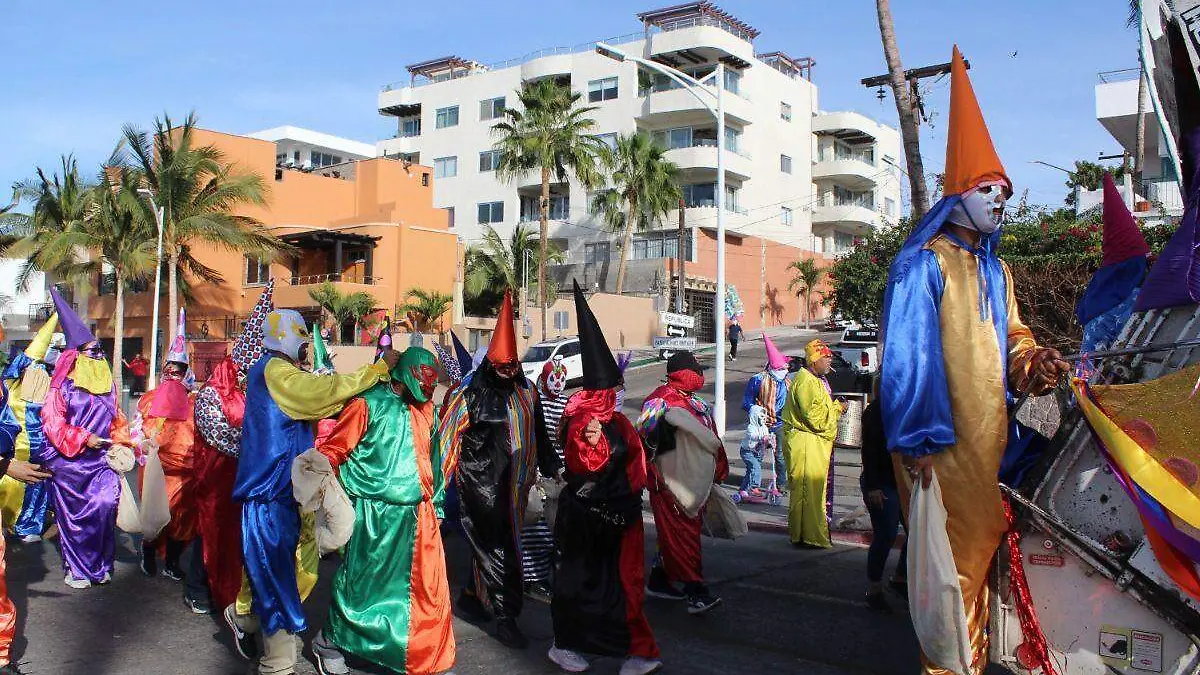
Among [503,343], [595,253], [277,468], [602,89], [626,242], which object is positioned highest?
[602,89]

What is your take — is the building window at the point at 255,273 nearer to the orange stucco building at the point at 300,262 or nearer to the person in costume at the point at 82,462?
the orange stucco building at the point at 300,262

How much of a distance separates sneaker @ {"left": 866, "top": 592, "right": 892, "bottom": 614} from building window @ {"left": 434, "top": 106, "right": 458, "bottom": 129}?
180ft

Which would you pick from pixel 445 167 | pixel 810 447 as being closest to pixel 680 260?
pixel 445 167

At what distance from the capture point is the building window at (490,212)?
2222 inches

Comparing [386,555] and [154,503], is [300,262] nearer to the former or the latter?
[154,503]

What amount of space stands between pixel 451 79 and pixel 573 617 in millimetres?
58841

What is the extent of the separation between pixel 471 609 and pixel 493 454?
1.10 meters

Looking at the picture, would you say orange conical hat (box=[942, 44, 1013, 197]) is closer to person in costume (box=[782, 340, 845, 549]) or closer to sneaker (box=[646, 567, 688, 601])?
sneaker (box=[646, 567, 688, 601])


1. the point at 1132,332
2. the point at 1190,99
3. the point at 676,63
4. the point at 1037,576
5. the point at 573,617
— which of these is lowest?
the point at 573,617

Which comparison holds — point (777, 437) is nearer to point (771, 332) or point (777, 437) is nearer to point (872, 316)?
point (872, 316)

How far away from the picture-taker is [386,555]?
5441 millimetres

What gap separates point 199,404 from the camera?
6.47 meters

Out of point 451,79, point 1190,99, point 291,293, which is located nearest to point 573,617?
point 1190,99

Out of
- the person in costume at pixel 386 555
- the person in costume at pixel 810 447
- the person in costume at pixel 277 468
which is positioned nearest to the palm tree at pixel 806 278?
the person in costume at pixel 810 447
